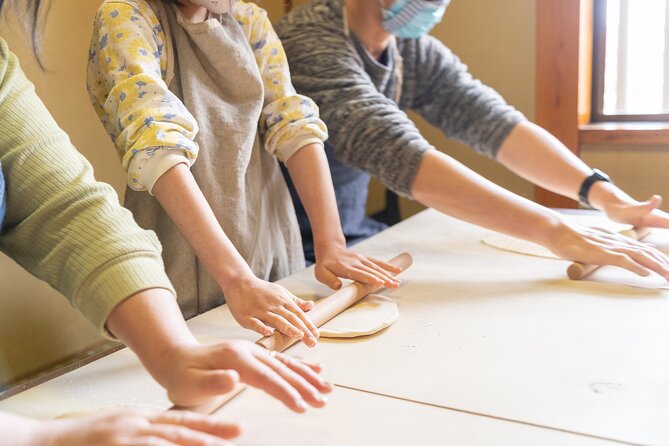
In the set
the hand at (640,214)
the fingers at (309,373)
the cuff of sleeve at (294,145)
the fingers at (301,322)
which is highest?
the cuff of sleeve at (294,145)

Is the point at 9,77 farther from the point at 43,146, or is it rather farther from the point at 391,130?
the point at 391,130

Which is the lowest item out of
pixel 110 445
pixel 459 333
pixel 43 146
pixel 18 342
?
pixel 18 342

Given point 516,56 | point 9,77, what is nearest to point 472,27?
point 516,56

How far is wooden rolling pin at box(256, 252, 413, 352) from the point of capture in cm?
82

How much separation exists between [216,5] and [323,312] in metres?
0.49

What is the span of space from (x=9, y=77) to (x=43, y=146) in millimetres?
97

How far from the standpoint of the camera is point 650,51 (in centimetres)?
217

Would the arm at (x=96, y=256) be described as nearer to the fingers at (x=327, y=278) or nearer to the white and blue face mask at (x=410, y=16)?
the fingers at (x=327, y=278)

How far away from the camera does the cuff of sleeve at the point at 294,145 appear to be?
3.81 feet

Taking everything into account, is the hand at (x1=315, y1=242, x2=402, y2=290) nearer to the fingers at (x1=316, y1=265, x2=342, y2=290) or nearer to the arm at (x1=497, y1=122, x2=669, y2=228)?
the fingers at (x1=316, y1=265, x2=342, y2=290)

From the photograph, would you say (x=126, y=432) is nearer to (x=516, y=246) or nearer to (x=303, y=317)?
(x=303, y=317)

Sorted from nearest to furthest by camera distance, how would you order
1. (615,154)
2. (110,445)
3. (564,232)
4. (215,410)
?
(110,445) < (215,410) < (564,232) < (615,154)

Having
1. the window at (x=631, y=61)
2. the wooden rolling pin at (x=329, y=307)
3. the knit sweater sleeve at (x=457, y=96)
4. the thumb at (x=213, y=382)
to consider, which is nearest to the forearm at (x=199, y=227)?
the wooden rolling pin at (x=329, y=307)

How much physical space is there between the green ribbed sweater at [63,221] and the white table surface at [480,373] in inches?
5.7
